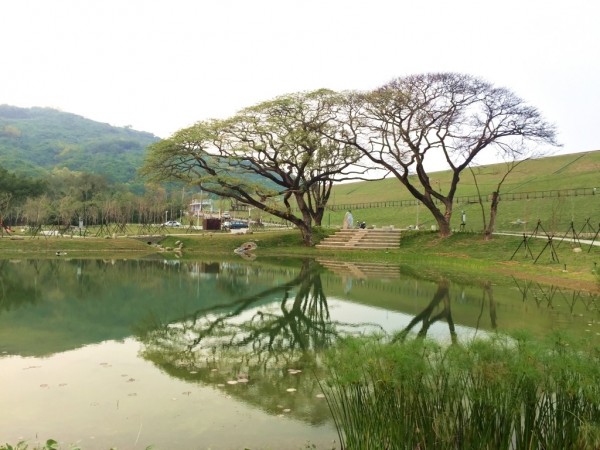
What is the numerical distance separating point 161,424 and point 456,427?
384 centimetres

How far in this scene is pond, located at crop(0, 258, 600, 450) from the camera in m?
6.62

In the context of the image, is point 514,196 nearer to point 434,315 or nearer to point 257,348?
point 434,315

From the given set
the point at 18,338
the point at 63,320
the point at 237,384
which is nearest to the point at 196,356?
the point at 237,384

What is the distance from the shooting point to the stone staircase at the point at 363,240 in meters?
38.7

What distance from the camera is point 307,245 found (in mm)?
40781

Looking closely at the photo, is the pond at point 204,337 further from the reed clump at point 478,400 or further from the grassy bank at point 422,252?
the grassy bank at point 422,252

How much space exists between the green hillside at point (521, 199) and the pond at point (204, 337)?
74.6 feet

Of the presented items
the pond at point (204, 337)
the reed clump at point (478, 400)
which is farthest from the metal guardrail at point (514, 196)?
the reed clump at point (478, 400)

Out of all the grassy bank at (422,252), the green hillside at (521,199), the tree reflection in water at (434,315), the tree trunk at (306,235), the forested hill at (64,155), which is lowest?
the tree reflection in water at (434,315)

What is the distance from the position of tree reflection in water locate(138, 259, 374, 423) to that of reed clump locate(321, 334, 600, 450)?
76.6 inches

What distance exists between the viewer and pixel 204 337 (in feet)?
38.9

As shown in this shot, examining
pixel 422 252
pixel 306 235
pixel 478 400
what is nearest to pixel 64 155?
pixel 306 235

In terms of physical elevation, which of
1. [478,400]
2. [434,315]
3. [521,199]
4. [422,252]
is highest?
[521,199]

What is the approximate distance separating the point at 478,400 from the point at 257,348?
6.54 meters
